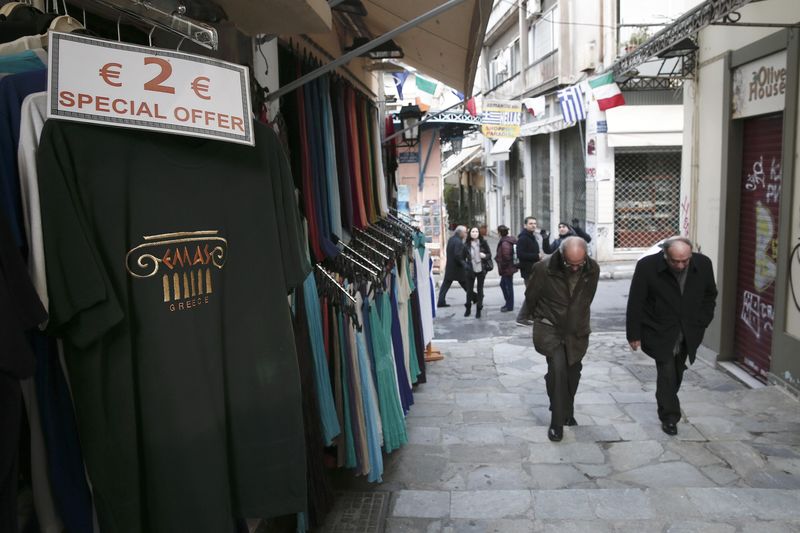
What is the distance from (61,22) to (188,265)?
81 cm

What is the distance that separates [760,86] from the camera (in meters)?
7.37

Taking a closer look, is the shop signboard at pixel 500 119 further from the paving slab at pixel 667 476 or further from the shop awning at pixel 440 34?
the paving slab at pixel 667 476

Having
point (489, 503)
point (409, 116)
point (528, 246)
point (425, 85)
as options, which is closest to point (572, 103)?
point (425, 85)

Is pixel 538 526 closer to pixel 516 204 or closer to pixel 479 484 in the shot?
pixel 479 484

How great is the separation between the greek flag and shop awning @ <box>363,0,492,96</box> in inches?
389

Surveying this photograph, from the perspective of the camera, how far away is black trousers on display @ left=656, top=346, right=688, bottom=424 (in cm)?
566

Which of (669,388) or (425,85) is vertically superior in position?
(425,85)

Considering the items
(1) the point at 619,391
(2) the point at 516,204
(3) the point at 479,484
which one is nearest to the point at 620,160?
(2) the point at 516,204

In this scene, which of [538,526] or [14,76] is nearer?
Answer: [14,76]

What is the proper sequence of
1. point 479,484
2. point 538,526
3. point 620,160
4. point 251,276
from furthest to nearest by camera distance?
point 620,160, point 479,484, point 538,526, point 251,276

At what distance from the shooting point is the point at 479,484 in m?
4.70

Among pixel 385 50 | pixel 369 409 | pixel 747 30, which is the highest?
pixel 747 30

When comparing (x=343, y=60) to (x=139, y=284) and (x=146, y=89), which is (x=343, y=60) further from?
(x=139, y=284)

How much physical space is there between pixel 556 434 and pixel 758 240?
3902 mm
